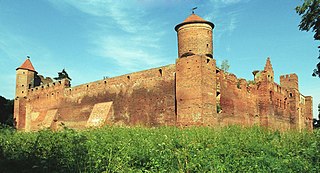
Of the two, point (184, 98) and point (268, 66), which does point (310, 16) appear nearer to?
point (184, 98)

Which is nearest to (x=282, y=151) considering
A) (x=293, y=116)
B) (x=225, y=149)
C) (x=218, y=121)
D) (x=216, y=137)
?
(x=225, y=149)

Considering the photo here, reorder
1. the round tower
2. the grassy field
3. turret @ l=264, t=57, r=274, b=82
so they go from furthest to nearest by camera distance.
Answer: turret @ l=264, t=57, r=274, b=82 < the round tower < the grassy field

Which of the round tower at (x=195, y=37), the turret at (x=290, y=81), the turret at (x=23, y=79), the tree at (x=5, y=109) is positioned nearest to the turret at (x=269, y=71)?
the round tower at (x=195, y=37)

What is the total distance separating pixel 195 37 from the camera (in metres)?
18.5

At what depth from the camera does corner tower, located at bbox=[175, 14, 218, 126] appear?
16469 millimetres

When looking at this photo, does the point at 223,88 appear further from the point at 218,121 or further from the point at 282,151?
the point at 282,151

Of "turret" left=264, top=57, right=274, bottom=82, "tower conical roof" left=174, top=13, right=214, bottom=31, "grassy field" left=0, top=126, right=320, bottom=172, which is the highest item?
"tower conical roof" left=174, top=13, right=214, bottom=31

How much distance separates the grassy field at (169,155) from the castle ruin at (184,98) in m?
7.19

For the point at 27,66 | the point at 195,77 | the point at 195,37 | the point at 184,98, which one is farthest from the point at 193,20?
the point at 27,66

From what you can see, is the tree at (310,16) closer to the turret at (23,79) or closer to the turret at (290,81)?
the turret at (290,81)

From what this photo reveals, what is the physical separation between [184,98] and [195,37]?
3.95 m

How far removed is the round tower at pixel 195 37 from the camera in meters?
18.4

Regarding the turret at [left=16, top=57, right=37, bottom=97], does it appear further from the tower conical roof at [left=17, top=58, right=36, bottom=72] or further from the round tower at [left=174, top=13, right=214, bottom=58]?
the round tower at [left=174, top=13, right=214, bottom=58]

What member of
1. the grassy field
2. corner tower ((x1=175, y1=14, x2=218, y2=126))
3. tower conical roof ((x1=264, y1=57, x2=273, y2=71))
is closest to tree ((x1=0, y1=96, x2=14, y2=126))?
corner tower ((x1=175, y1=14, x2=218, y2=126))
